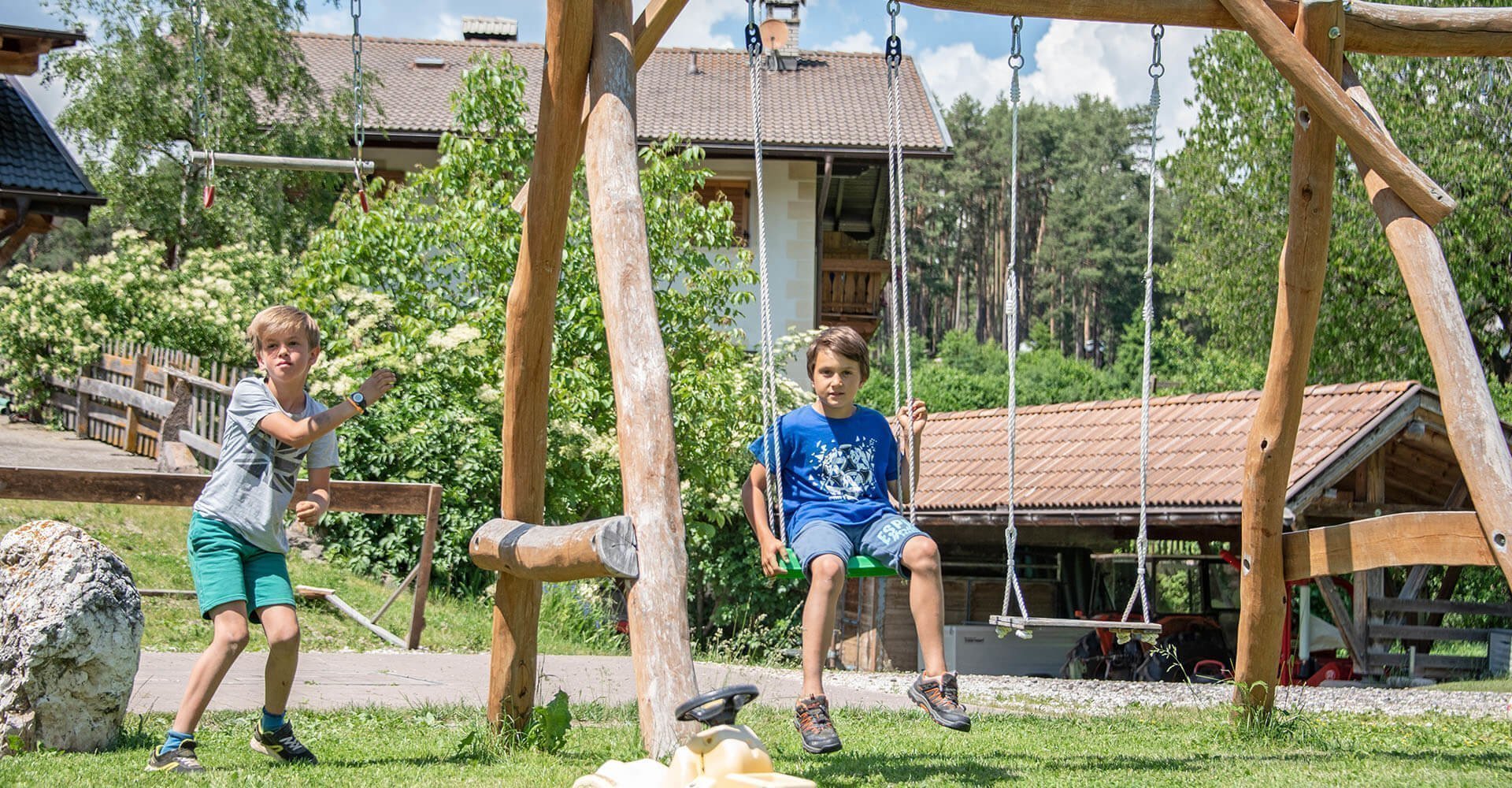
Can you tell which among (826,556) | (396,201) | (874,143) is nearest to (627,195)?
(826,556)

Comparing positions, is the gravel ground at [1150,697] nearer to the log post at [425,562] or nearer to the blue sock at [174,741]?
the log post at [425,562]

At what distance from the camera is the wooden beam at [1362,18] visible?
5.76 metres

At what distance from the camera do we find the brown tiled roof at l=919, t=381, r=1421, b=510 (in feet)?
52.2

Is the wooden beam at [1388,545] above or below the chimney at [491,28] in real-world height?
below

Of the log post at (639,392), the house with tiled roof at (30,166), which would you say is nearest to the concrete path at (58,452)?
the house with tiled roof at (30,166)

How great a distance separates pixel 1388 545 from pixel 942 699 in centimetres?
191

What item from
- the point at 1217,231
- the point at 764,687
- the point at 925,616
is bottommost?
the point at 764,687

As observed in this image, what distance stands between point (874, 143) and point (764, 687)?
1673 cm

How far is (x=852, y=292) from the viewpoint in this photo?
2580 cm

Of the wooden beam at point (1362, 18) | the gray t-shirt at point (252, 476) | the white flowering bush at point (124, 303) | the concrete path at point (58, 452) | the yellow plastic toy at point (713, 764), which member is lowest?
the yellow plastic toy at point (713, 764)

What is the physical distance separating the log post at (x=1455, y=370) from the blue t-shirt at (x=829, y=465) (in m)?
2.00

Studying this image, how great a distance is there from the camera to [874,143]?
2411 centimetres

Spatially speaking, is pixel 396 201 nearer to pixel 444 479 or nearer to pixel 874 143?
pixel 444 479

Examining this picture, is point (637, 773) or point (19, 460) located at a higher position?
point (19, 460)
